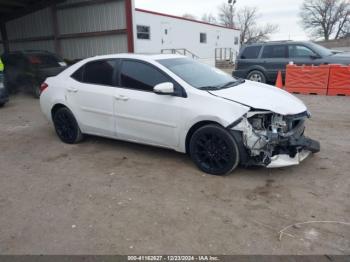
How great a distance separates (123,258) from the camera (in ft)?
9.64

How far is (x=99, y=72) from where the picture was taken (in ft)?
18.5

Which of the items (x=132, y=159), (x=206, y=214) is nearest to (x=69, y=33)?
(x=132, y=159)

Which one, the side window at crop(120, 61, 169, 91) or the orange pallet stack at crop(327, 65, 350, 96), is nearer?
the side window at crop(120, 61, 169, 91)

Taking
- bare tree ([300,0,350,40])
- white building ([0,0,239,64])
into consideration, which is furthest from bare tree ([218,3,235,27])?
white building ([0,0,239,64])

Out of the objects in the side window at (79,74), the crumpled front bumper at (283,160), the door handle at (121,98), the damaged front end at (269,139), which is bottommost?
the crumpled front bumper at (283,160)

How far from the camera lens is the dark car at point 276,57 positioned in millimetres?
11086

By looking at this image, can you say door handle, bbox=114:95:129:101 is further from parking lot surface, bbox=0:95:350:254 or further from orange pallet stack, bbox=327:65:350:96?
orange pallet stack, bbox=327:65:350:96

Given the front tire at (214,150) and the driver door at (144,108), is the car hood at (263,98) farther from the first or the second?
the driver door at (144,108)

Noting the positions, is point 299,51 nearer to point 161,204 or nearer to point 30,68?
point 30,68

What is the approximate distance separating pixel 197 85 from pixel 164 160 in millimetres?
1290

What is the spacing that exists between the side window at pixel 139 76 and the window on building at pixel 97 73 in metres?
0.28

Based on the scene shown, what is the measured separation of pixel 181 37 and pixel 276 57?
13.9 m

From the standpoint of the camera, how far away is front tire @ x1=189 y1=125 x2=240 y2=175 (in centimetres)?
432

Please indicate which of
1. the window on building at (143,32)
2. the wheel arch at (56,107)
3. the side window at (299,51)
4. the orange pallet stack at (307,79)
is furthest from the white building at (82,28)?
the wheel arch at (56,107)
